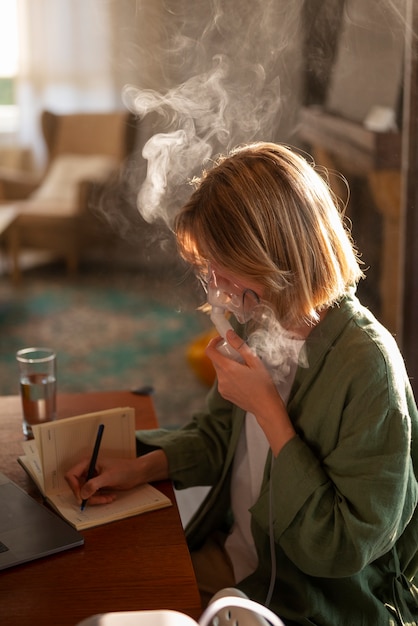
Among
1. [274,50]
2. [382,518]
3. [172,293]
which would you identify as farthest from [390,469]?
[172,293]

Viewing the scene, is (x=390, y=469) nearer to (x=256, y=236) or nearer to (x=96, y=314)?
(x=256, y=236)

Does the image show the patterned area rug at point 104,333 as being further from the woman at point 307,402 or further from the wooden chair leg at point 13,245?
the woman at point 307,402

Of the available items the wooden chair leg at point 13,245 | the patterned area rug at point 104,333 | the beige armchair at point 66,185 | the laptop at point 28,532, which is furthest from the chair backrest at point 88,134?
the laptop at point 28,532

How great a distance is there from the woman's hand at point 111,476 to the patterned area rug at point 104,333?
6.10 ft

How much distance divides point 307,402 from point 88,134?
2076 mm

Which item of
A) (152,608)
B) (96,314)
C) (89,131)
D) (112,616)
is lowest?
(96,314)

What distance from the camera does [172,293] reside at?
10.4 feet

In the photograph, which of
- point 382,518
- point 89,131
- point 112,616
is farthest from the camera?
point 89,131

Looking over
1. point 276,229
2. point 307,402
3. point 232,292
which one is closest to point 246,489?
point 307,402

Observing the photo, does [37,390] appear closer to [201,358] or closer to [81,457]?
[81,457]

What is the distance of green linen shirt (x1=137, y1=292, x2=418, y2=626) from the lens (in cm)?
115

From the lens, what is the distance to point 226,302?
4.43 feet

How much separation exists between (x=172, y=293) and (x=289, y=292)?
1.94m

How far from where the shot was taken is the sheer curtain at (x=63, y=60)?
2.93 m
